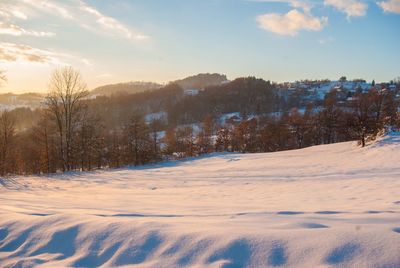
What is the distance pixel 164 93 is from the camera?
167500 mm

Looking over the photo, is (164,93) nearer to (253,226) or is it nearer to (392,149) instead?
(392,149)

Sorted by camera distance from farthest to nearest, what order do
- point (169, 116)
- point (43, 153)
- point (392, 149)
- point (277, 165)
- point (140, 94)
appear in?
1. point (140, 94)
2. point (169, 116)
3. point (43, 153)
4. point (277, 165)
5. point (392, 149)

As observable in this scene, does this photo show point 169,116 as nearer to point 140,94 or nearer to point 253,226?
point 140,94

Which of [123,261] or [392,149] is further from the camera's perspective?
[392,149]

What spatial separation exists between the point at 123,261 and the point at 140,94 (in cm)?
16556

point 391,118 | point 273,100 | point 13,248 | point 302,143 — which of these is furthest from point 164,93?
point 13,248

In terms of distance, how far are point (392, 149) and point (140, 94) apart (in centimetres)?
15227

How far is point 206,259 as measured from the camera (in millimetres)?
3539

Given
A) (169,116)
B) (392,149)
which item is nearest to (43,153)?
(392,149)

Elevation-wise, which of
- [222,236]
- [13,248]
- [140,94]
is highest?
[140,94]

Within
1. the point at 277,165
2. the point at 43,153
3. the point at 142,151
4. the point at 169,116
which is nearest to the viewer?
the point at 277,165

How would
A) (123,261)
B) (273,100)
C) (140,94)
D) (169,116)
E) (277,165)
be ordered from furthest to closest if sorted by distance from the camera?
(140,94)
(273,100)
(169,116)
(277,165)
(123,261)

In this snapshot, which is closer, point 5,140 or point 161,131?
point 5,140

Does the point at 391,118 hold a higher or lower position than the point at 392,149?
higher
